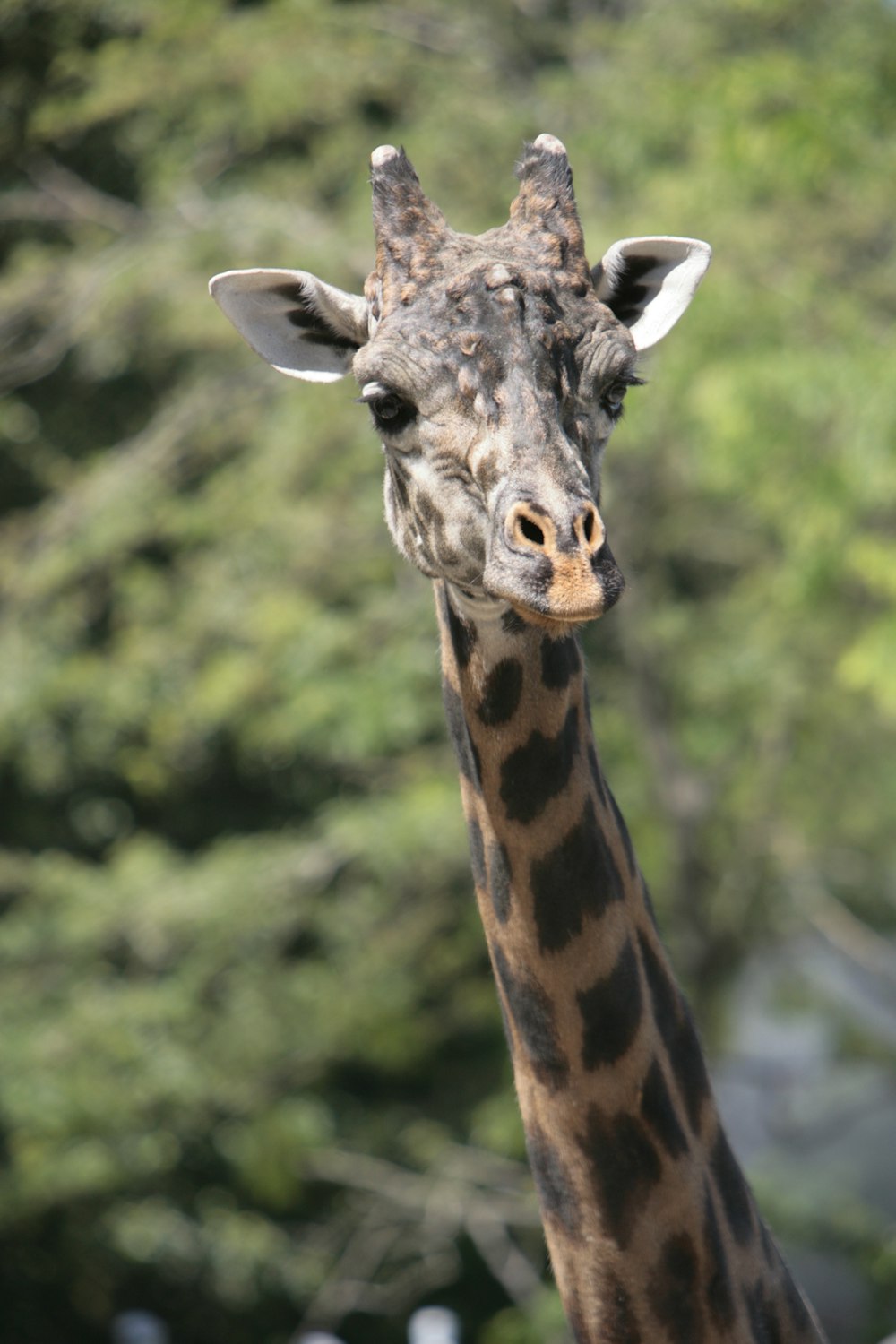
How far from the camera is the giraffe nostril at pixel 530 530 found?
192cm

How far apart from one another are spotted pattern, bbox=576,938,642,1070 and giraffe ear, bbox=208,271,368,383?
1.26 m

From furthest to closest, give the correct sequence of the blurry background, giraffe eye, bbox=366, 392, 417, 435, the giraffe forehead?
the blurry background → giraffe eye, bbox=366, 392, 417, 435 → the giraffe forehead

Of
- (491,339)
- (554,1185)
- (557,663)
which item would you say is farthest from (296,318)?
(554,1185)

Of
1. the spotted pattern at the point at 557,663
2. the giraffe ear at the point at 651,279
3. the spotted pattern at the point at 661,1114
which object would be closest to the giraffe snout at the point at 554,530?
the spotted pattern at the point at 557,663

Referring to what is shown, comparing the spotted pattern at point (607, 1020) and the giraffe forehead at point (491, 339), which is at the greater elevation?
the giraffe forehead at point (491, 339)

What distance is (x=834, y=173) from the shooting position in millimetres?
6969

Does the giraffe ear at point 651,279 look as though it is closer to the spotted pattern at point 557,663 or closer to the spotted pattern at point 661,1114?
the spotted pattern at point 557,663

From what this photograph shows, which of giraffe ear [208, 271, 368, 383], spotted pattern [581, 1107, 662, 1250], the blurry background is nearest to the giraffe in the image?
spotted pattern [581, 1107, 662, 1250]

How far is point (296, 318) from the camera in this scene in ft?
8.83

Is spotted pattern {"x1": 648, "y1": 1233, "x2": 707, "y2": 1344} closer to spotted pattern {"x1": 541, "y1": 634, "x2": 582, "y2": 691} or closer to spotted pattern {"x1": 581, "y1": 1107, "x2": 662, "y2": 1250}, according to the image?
spotted pattern {"x1": 581, "y1": 1107, "x2": 662, "y2": 1250}

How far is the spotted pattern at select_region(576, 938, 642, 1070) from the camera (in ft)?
7.61

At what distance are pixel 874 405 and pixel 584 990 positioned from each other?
389cm

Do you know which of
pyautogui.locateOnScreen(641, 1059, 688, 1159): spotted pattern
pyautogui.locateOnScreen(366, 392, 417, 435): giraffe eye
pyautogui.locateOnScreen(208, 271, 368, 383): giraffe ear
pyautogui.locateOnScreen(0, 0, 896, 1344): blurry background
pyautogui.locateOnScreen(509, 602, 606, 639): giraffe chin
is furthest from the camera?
pyautogui.locateOnScreen(0, 0, 896, 1344): blurry background

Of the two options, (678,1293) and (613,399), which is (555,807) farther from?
(678,1293)
